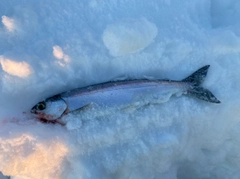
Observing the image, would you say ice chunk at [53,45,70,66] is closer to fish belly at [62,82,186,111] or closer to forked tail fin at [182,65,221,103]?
fish belly at [62,82,186,111]

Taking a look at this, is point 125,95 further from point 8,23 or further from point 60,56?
point 8,23

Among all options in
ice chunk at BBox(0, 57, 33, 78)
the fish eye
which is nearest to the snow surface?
ice chunk at BBox(0, 57, 33, 78)

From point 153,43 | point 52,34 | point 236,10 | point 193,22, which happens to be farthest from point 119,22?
point 236,10

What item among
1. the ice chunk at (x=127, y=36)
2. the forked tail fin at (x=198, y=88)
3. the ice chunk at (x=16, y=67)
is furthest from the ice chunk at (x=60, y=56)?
the forked tail fin at (x=198, y=88)

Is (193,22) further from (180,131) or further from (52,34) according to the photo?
(52,34)

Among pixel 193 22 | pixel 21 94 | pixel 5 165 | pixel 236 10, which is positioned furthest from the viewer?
pixel 236 10

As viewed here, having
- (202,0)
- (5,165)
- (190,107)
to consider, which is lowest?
(5,165)
